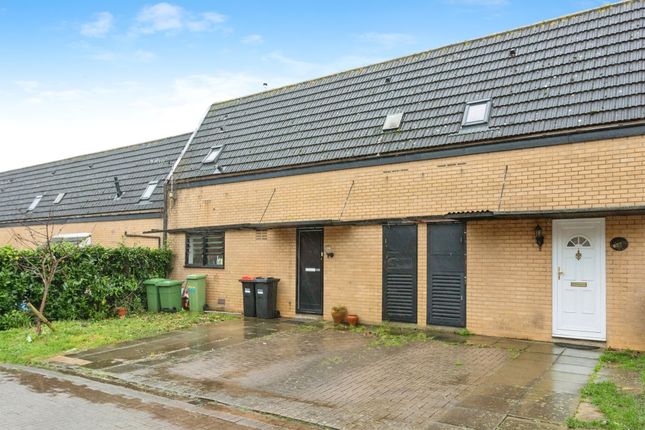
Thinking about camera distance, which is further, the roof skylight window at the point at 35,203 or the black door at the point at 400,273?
the roof skylight window at the point at 35,203

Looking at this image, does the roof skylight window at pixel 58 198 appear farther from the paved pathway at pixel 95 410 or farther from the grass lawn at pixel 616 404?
the grass lawn at pixel 616 404

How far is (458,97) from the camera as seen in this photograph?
472 inches

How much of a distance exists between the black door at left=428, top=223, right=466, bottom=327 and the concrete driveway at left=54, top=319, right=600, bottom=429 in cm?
54

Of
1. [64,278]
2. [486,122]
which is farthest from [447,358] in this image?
[64,278]

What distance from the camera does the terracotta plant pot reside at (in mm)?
12180

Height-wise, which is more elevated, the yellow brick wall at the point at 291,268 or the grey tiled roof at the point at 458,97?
the grey tiled roof at the point at 458,97

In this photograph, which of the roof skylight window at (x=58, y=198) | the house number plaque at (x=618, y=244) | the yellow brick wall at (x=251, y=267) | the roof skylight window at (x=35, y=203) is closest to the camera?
the house number plaque at (x=618, y=244)

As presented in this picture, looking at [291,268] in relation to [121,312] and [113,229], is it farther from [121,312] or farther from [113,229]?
[113,229]

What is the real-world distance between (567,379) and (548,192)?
3832 millimetres

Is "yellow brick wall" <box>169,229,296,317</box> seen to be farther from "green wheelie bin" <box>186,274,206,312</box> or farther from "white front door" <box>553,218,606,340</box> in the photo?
"white front door" <box>553,218,606,340</box>

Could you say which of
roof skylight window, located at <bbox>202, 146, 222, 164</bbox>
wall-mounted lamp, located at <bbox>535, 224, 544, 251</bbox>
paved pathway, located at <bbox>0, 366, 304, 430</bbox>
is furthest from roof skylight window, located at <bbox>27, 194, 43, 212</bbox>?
wall-mounted lamp, located at <bbox>535, 224, 544, 251</bbox>

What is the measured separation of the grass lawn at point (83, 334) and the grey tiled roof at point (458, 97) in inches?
178

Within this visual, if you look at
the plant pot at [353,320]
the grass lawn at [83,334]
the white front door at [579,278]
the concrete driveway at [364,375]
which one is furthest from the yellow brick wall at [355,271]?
the white front door at [579,278]

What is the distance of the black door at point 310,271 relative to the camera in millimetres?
13086
